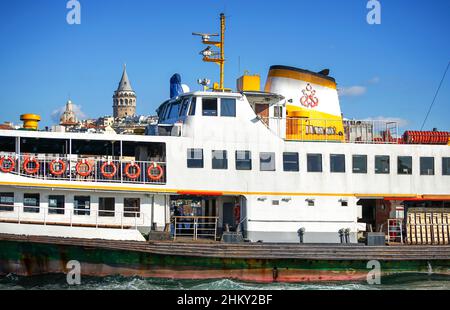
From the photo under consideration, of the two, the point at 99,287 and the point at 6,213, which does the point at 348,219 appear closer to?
the point at 99,287

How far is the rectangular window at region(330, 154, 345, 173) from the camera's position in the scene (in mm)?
21094

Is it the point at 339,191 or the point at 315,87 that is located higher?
the point at 315,87

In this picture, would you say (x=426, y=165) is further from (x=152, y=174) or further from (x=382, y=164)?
(x=152, y=174)

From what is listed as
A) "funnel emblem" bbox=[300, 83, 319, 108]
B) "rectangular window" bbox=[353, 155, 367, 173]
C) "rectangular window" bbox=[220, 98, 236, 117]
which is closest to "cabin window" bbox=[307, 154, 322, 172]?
"rectangular window" bbox=[353, 155, 367, 173]

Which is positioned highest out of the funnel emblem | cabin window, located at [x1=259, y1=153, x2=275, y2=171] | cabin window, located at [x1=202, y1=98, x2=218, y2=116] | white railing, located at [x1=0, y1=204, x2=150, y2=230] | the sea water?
the funnel emblem

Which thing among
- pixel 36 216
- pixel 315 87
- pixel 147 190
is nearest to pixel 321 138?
pixel 315 87

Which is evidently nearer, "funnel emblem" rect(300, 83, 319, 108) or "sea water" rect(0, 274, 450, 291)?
"sea water" rect(0, 274, 450, 291)

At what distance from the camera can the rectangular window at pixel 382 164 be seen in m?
21.4

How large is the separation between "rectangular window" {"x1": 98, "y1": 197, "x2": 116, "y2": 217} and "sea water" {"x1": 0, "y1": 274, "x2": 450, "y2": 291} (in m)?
2.23

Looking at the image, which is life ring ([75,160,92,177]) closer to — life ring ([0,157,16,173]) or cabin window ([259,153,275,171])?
life ring ([0,157,16,173])
